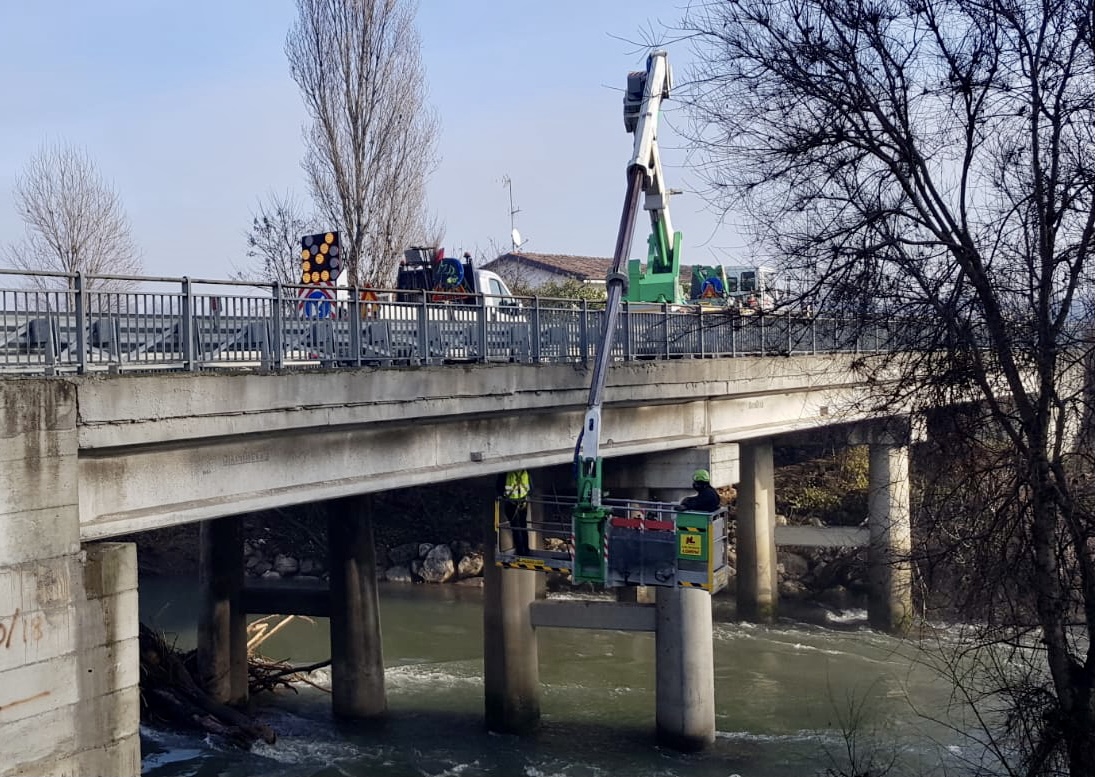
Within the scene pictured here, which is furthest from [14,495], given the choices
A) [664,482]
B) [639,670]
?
[639,670]

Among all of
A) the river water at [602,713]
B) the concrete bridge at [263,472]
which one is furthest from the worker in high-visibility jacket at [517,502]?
the river water at [602,713]

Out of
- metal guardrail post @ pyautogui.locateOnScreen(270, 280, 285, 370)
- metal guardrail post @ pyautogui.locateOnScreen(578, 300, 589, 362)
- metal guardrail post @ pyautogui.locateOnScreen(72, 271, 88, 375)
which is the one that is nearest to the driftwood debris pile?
metal guardrail post @ pyautogui.locateOnScreen(578, 300, 589, 362)

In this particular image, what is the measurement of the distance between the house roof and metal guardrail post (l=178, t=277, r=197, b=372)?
38.7m

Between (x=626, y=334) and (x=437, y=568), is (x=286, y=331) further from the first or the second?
(x=437, y=568)

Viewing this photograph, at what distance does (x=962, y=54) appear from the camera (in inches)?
351

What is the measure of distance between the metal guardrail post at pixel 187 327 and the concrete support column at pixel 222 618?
7772 mm

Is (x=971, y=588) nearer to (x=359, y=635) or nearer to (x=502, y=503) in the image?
(x=502, y=503)

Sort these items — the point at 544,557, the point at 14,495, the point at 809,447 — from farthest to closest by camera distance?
the point at 809,447
the point at 544,557
the point at 14,495

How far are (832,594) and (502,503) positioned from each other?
12.6m

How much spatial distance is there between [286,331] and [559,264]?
143 feet

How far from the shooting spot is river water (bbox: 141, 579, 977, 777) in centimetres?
1508

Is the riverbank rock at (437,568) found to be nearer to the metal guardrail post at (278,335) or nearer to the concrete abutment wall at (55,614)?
the metal guardrail post at (278,335)

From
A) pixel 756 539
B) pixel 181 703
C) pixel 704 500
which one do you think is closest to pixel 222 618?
pixel 181 703

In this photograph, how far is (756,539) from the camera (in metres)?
24.2
